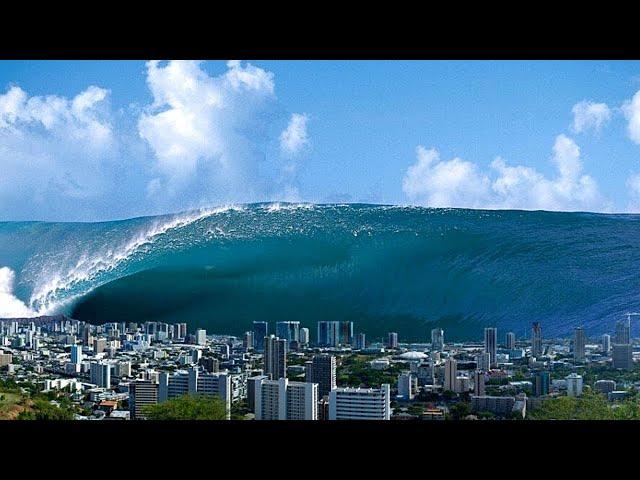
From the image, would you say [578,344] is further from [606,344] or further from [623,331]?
[623,331]

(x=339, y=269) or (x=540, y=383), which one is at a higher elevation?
(x=339, y=269)

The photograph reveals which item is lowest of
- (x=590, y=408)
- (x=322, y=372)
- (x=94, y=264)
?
(x=590, y=408)

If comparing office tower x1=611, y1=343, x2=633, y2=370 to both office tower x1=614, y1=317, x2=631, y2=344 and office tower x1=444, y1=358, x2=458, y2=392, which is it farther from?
office tower x1=444, y1=358, x2=458, y2=392

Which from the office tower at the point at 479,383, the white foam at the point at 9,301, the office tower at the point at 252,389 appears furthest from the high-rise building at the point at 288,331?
the white foam at the point at 9,301

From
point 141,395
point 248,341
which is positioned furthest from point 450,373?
point 141,395

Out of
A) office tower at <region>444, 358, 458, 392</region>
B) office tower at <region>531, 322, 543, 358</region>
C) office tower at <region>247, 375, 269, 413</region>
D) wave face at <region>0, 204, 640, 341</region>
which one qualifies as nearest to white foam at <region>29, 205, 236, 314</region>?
wave face at <region>0, 204, 640, 341</region>
